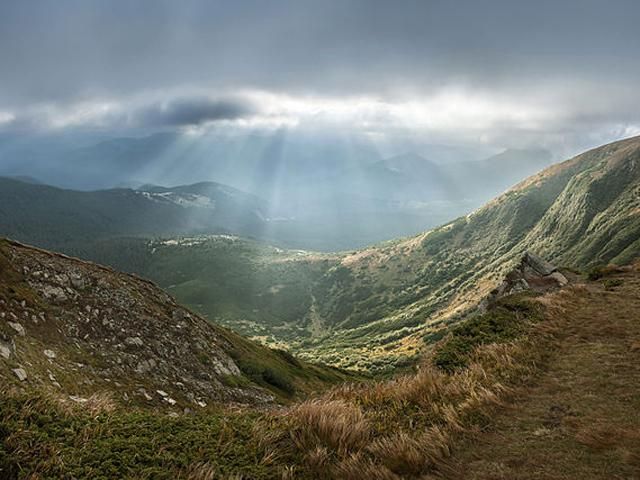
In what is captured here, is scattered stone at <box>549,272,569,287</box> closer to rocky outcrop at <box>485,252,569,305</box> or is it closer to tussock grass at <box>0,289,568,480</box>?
rocky outcrop at <box>485,252,569,305</box>

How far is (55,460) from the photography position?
4598 mm

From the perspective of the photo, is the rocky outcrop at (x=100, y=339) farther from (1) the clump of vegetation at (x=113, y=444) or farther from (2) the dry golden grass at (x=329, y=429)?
(2) the dry golden grass at (x=329, y=429)

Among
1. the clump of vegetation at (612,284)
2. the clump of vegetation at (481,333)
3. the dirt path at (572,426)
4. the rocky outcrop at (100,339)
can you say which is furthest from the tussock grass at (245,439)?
the clump of vegetation at (612,284)

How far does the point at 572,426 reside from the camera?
6.96 m

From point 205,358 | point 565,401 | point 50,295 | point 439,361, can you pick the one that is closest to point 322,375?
point 205,358

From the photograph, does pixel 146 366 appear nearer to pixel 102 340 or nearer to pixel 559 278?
pixel 102 340

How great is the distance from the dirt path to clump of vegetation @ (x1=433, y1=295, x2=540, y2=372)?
6.85 ft

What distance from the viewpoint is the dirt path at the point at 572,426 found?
5484 millimetres

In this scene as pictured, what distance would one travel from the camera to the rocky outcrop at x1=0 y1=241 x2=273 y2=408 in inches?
608

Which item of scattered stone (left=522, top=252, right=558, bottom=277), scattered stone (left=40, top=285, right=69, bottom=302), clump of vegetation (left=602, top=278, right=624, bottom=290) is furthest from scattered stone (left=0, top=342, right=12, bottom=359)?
scattered stone (left=522, top=252, right=558, bottom=277)

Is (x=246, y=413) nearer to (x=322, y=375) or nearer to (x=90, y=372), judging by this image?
(x=90, y=372)

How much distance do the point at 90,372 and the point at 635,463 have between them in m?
18.6

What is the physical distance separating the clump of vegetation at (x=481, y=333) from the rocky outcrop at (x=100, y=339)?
12681 mm


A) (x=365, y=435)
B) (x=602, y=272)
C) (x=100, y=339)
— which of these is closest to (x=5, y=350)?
(x=100, y=339)
